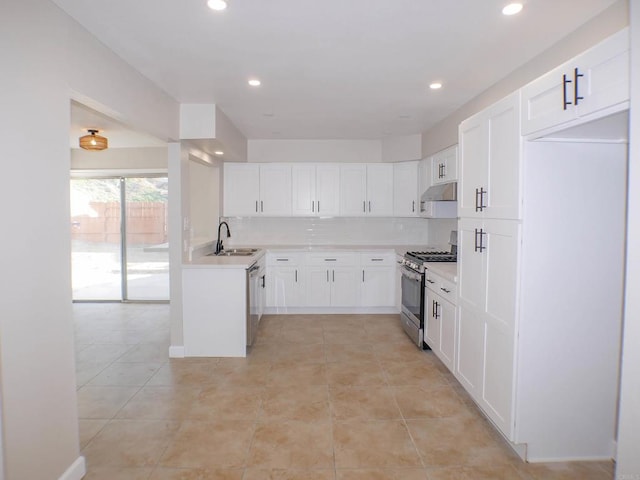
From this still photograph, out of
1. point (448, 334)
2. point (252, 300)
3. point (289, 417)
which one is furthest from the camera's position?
point (252, 300)

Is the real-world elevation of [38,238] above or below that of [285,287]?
above

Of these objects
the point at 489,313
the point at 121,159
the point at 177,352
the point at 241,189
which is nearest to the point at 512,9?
the point at 489,313

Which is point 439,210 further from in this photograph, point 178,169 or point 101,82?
point 101,82

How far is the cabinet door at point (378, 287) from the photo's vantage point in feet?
18.2

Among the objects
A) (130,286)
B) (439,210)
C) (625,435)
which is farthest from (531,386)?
(130,286)

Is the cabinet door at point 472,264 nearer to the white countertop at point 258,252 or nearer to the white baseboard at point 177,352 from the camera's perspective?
the white countertop at point 258,252

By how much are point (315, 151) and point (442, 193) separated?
2129 millimetres

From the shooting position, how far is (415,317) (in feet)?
14.0

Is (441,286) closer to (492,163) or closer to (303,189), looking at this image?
(492,163)

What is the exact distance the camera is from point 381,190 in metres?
5.75

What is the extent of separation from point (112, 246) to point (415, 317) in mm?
4947

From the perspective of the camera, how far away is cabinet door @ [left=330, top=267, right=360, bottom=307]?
5.54 meters

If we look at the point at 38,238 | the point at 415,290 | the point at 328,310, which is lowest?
the point at 328,310

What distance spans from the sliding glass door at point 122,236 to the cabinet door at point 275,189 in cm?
171
